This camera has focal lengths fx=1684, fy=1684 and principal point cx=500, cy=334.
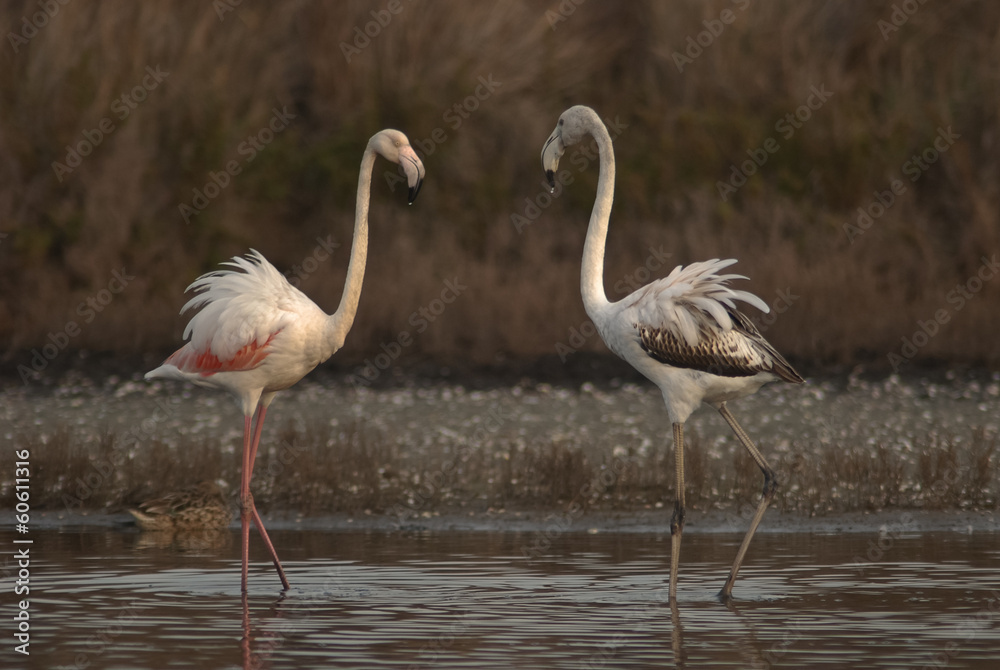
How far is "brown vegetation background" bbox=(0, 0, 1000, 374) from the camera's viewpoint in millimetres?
17250

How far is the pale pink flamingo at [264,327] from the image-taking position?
9461mm

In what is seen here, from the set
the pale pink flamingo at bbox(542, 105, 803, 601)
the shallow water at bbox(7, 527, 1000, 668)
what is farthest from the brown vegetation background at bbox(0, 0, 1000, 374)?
the pale pink flamingo at bbox(542, 105, 803, 601)

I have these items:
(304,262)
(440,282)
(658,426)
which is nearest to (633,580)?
(658,426)

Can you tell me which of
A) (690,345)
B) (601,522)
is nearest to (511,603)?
(690,345)

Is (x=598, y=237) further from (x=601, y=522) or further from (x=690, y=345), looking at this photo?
(x=601, y=522)

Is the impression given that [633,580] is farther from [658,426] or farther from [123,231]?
[123,231]

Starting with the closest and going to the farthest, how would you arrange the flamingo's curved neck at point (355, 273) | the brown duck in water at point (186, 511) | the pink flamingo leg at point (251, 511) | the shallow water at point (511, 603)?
the shallow water at point (511, 603) < the pink flamingo leg at point (251, 511) < the flamingo's curved neck at point (355, 273) < the brown duck in water at point (186, 511)

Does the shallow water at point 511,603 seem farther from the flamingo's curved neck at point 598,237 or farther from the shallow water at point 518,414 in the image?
the shallow water at point 518,414

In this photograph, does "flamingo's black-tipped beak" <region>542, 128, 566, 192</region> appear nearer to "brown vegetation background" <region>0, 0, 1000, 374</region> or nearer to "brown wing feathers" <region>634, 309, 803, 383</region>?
"brown wing feathers" <region>634, 309, 803, 383</region>

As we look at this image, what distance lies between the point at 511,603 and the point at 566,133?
280 centimetres

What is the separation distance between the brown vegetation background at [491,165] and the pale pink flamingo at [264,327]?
7271mm

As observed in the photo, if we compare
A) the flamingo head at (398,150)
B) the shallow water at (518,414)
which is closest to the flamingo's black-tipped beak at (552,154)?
the flamingo head at (398,150)

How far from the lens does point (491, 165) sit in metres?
19.6

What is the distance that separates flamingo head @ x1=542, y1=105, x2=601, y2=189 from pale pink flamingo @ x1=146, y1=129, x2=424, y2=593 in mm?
727
